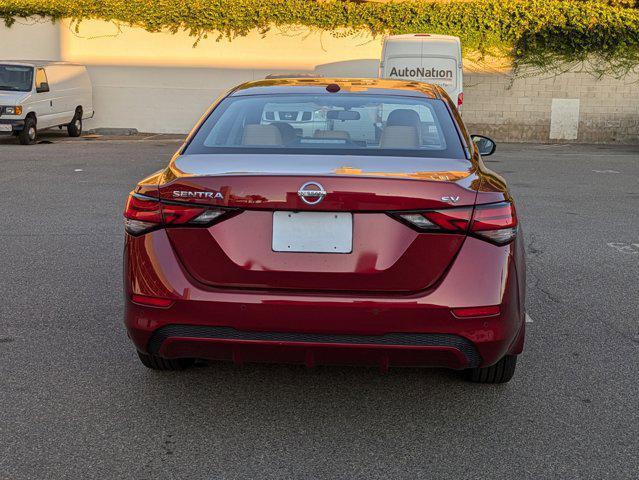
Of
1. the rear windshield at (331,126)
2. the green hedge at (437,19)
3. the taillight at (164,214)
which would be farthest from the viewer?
the green hedge at (437,19)

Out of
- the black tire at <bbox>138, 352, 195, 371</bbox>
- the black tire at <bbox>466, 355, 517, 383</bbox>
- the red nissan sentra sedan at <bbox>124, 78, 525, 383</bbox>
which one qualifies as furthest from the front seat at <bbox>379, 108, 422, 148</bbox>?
the black tire at <bbox>138, 352, 195, 371</bbox>

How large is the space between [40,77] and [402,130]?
18.0m

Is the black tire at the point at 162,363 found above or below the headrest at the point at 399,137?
below

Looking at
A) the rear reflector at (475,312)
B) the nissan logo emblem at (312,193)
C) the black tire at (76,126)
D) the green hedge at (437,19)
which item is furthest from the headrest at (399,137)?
the green hedge at (437,19)

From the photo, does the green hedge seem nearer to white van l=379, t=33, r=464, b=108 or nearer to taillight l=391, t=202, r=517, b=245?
white van l=379, t=33, r=464, b=108

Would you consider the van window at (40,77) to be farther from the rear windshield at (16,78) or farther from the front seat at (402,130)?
the front seat at (402,130)

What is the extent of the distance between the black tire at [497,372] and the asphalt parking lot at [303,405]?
2.2 inches

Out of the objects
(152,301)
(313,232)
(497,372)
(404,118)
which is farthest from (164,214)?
(497,372)

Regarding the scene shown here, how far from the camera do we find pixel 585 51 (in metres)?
24.5

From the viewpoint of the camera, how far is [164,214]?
375cm

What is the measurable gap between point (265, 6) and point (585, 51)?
9.03m

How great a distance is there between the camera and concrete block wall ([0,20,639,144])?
25.0 m

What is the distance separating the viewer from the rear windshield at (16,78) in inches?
800

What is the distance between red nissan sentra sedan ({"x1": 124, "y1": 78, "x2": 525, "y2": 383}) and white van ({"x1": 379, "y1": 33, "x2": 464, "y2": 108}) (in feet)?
54.4
